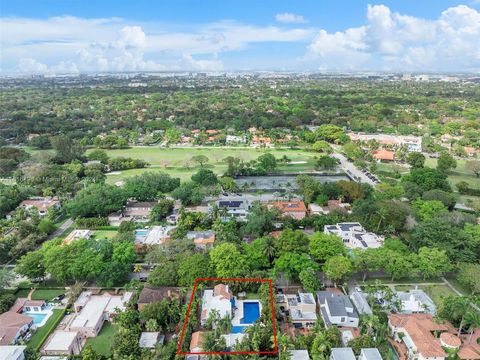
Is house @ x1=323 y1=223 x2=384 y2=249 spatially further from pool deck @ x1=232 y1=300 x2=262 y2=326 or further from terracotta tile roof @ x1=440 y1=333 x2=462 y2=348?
pool deck @ x1=232 y1=300 x2=262 y2=326

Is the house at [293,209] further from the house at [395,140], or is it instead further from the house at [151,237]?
the house at [395,140]

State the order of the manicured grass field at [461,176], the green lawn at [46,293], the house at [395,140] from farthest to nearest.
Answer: the house at [395,140] → the manicured grass field at [461,176] → the green lawn at [46,293]

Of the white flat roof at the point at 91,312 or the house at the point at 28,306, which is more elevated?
the white flat roof at the point at 91,312

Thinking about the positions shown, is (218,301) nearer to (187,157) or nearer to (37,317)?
(37,317)

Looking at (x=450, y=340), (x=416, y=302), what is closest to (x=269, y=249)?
(x=416, y=302)

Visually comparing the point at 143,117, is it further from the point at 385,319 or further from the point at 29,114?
the point at 385,319

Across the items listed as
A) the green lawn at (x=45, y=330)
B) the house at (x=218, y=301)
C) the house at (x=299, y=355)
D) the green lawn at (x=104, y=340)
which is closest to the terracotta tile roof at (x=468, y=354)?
the house at (x=299, y=355)
